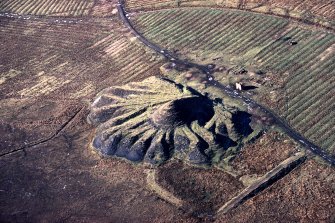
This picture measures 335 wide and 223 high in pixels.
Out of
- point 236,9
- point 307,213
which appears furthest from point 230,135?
point 236,9

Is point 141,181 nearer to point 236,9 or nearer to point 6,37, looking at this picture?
point 236,9

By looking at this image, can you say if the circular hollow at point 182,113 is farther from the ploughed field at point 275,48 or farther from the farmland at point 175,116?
the ploughed field at point 275,48

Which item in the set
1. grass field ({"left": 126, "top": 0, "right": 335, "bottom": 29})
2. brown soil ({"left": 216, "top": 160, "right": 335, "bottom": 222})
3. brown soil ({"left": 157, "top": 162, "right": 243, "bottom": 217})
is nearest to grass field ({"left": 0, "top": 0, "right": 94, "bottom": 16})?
grass field ({"left": 126, "top": 0, "right": 335, "bottom": 29})

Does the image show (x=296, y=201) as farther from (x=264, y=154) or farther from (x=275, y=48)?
(x=275, y=48)

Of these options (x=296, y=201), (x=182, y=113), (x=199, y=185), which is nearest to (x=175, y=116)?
(x=182, y=113)

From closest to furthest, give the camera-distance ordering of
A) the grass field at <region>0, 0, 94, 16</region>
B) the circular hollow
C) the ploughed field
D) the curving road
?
the curving road < the circular hollow < the ploughed field < the grass field at <region>0, 0, 94, 16</region>

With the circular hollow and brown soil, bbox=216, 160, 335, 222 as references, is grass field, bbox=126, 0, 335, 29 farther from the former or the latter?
brown soil, bbox=216, 160, 335, 222
